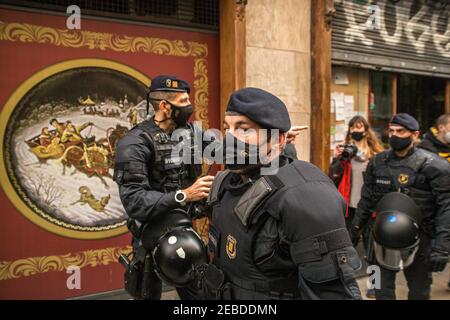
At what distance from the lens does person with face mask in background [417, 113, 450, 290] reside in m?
5.21

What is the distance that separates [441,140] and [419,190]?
5.30ft

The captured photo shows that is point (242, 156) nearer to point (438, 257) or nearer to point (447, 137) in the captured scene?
point (438, 257)

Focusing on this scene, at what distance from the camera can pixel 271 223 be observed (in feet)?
6.21

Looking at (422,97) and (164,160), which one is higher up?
(422,97)

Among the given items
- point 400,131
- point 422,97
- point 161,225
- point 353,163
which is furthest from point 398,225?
point 422,97

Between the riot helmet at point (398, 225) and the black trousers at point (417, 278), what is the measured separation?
12 cm

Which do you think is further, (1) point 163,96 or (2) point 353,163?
(2) point 353,163

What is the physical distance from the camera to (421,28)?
753 centimetres

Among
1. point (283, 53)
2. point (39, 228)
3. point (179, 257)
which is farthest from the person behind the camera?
point (283, 53)

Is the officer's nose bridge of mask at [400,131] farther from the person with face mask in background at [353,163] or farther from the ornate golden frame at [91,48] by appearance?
the ornate golden frame at [91,48]

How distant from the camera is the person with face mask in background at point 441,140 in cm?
521

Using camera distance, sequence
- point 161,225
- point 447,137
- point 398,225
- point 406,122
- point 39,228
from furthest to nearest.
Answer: point 447,137 → point 39,228 → point 406,122 → point 398,225 → point 161,225

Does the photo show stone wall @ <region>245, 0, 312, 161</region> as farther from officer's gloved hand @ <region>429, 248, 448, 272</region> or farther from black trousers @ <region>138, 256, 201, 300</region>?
black trousers @ <region>138, 256, 201, 300</region>
